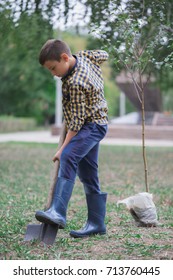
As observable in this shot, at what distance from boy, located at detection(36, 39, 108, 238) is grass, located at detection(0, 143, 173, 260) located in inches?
12.5

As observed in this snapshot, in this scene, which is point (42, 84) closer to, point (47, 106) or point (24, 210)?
point (47, 106)

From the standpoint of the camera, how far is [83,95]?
4176 mm

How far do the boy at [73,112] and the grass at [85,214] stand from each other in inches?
12.5

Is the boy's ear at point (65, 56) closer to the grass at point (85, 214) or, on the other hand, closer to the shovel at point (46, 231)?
the shovel at point (46, 231)

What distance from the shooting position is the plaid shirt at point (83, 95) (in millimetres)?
4152

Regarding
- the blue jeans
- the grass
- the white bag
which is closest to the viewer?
the grass

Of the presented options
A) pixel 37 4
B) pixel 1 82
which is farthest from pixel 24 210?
pixel 1 82

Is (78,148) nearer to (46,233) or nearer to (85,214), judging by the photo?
(46,233)

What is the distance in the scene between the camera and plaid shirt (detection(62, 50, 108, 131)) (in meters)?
4.15

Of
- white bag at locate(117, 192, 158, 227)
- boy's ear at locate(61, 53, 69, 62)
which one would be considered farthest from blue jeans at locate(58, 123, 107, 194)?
white bag at locate(117, 192, 158, 227)

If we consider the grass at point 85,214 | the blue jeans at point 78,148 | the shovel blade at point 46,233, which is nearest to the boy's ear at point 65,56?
the blue jeans at point 78,148

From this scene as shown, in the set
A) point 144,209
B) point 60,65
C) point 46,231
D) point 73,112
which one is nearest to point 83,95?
point 73,112

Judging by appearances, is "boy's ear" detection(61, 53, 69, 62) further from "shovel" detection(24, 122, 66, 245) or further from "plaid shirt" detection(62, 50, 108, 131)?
"shovel" detection(24, 122, 66, 245)

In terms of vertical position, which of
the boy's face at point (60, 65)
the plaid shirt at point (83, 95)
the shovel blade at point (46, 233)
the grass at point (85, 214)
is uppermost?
the boy's face at point (60, 65)
